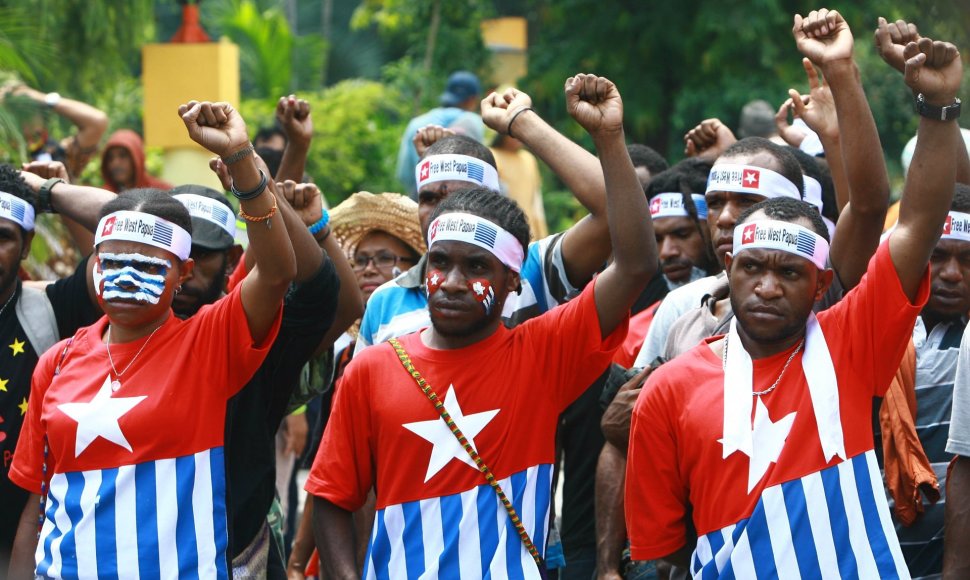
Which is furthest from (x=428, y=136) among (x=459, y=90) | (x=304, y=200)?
(x=459, y=90)

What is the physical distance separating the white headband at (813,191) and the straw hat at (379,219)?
6.04 feet

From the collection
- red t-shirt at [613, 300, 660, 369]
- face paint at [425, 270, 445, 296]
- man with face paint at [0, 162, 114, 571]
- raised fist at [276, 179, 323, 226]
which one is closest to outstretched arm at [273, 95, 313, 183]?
raised fist at [276, 179, 323, 226]

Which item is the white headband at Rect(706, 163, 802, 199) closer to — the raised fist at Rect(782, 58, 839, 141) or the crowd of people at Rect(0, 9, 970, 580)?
the crowd of people at Rect(0, 9, 970, 580)

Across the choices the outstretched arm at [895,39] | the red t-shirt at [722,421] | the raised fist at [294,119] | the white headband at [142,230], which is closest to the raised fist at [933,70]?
the outstretched arm at [895,39]

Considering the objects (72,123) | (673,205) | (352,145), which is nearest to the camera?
(673,205)

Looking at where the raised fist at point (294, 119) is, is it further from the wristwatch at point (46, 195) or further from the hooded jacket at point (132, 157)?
the hooded jacket at point (132, 157)

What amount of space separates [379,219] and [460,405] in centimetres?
240

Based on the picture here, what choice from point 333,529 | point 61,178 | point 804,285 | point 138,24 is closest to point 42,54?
point 138,24

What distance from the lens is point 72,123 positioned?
974 centimetres

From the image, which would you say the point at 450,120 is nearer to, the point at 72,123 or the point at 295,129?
the point at 72,123

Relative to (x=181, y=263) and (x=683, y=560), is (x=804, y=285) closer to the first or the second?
(x=683, y=560)

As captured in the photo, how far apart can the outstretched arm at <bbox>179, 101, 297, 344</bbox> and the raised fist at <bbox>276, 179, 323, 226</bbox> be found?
571 mm

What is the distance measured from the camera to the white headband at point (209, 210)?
18.4 ft

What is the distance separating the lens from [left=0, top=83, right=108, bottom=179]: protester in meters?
9.12
